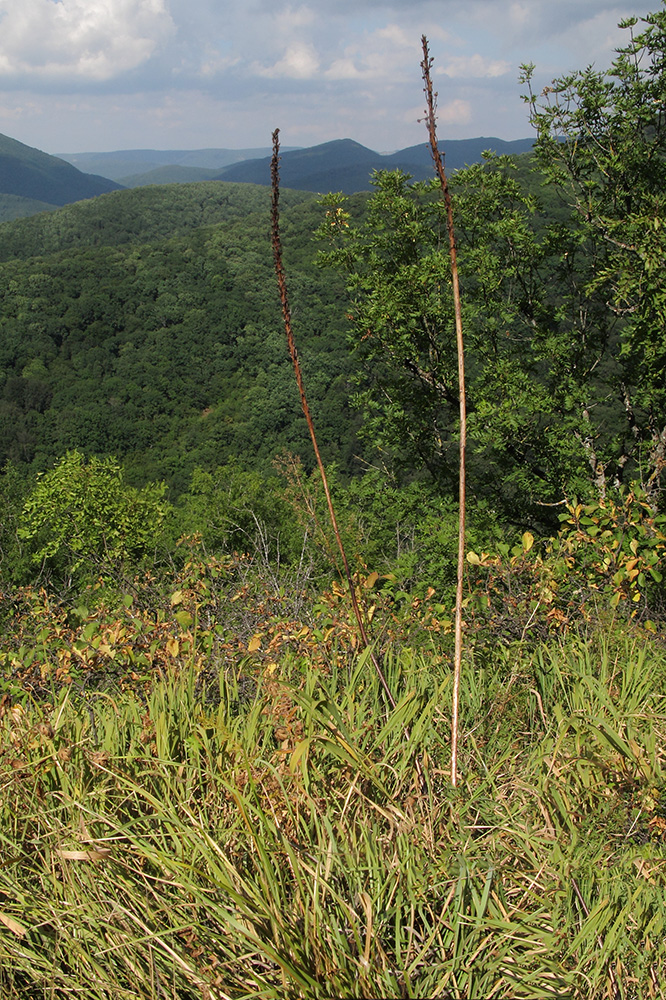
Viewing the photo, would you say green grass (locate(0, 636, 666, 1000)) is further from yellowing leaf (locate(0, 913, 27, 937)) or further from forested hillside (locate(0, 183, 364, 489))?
forested hillside (locate(0, 183, 364, 489))

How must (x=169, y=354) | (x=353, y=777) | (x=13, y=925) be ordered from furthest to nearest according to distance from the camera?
1. (x=169, y=354)
2. (x=353, y=777)
3. (x=13, y=925)

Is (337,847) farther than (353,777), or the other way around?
(353,777)

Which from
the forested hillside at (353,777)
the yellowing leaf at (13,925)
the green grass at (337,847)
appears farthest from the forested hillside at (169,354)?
the yellowing leaf at (13,925)

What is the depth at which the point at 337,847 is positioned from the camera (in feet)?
4.68

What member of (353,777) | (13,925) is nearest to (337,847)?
(353,777)

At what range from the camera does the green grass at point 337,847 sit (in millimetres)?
1269

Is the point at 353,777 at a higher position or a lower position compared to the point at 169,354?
higher

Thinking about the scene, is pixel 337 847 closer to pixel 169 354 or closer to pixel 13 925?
pixel 13 925

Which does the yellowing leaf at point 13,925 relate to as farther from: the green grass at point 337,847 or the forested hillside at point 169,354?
the forested hillside at point 169,354

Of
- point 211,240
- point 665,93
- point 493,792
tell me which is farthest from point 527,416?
point 211,240

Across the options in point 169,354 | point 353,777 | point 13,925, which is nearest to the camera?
point 13,925

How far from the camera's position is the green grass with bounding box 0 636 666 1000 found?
127cm

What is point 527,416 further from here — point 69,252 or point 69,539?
point 69,252

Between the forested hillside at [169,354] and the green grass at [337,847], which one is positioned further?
the forested hillside at [169,354]
